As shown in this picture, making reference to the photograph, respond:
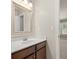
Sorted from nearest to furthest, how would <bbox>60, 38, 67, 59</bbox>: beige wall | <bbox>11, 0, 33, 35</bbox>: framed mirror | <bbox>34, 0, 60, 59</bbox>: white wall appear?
<bbox>11, 0, 33, 35</bbox>: framed mirror → <bbox>60, 38, 67, 59</bbox>: beige wall → <bbox>34, 0, 60, 59</bbox>: white wall

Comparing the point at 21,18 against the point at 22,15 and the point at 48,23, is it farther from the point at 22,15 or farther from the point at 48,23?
the point at 48,23

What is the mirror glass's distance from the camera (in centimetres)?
239

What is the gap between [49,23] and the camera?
124 inches

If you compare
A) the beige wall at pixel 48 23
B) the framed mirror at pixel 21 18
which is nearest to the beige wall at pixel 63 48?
the beige wall at pixel 48 23

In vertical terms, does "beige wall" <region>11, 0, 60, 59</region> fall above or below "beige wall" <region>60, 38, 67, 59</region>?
above

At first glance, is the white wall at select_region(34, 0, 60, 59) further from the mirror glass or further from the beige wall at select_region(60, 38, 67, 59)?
the mirror glass

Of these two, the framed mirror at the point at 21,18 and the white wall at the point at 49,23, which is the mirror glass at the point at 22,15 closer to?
the framed mirror at the point at 21,18

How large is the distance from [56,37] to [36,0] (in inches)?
46.8

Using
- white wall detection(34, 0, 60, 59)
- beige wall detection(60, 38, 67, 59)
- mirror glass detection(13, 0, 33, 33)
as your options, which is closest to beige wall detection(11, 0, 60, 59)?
white wall detection(34, 0, 60, 59)

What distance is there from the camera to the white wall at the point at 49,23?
9.91ft

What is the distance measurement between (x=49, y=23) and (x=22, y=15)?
78 centimetres

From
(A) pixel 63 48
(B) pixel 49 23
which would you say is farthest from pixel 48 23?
(A) pixel 63 48

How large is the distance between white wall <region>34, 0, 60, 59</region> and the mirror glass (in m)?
0.25
